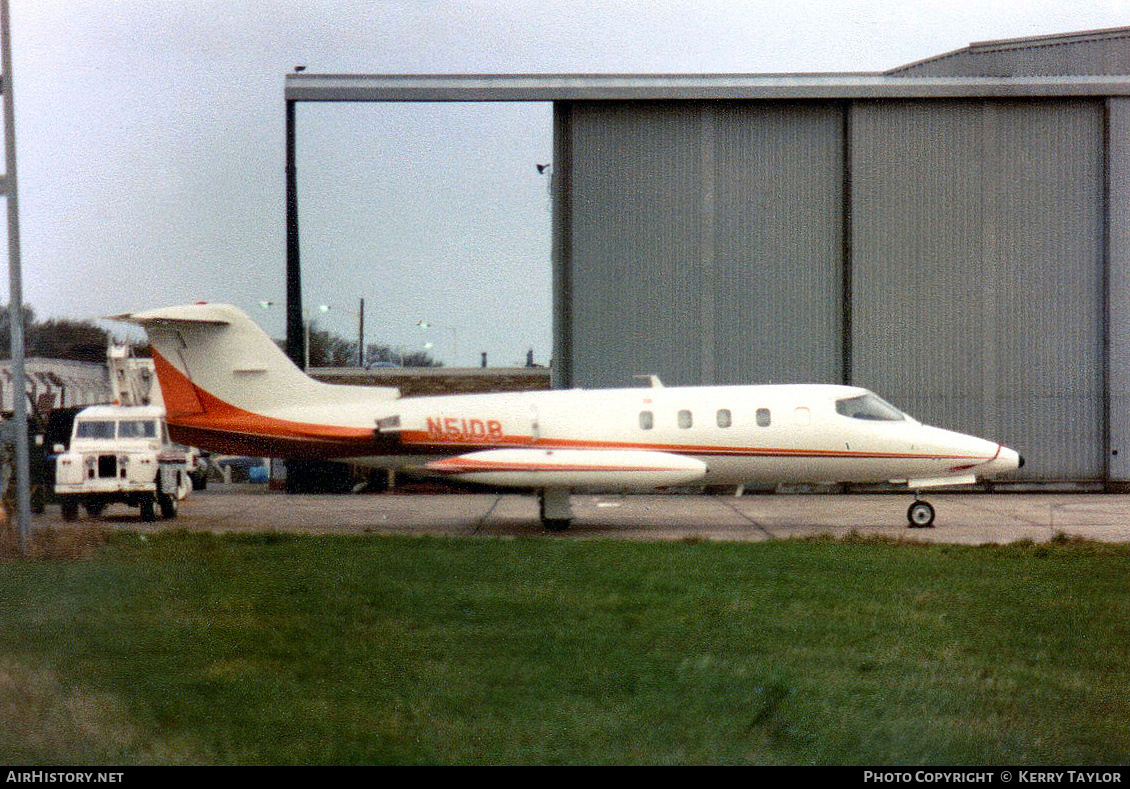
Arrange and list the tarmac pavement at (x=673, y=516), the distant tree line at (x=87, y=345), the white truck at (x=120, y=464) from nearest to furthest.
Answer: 1. the tarmac pavement at (x=673, y=516)
2. the white truck at (x=120, y=464)
3. the distant tree line at (x=87, y=345)

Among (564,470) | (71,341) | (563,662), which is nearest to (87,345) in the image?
(71,341)

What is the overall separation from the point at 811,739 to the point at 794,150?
2486 centimetres

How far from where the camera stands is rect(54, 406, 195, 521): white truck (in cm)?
2064

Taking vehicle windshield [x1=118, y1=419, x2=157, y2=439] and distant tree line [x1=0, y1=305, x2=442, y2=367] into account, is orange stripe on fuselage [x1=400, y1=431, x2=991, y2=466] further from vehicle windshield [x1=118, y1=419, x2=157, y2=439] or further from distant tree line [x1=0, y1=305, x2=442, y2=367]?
distant tree line [x1=0, y1=305, x2=442, y2=367]

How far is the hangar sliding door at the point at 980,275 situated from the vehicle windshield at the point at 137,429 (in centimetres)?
1671

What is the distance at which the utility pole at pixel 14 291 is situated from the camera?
13.6 meters

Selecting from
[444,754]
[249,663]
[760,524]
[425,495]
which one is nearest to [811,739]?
[444,754]

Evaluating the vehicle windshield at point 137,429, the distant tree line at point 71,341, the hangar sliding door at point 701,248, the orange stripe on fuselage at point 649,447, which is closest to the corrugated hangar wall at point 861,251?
the hangar sliding door at point 701,248

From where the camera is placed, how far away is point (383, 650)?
8125 millimetres

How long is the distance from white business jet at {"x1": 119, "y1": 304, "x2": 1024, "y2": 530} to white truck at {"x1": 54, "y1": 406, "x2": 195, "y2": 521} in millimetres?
1798

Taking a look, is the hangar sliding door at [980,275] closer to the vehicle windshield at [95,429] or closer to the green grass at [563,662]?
the green grass at [563,662]

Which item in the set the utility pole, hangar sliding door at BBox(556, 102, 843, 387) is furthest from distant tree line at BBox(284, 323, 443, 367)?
the utility pole

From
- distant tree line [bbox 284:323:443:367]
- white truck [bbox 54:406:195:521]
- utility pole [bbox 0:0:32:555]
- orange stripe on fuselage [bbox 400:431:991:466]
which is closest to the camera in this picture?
utility pole [bbox 0:0:32:555]

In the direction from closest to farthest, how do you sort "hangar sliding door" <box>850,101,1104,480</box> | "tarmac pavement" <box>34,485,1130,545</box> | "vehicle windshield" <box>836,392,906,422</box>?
"tarmac pavement" <box>34,485,1130,545</box> < "vehicle windshield" <box>836,392,906,422</box> < "hangar sliding door" <box>850,101,1104,480</box>
